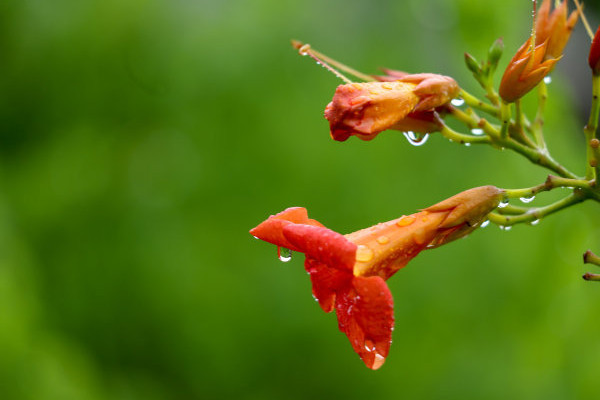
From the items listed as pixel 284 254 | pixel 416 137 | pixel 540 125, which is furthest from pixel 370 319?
pixel 540 125

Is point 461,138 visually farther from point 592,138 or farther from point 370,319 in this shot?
point 370,319

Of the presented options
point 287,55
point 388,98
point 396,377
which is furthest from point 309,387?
point 388,98

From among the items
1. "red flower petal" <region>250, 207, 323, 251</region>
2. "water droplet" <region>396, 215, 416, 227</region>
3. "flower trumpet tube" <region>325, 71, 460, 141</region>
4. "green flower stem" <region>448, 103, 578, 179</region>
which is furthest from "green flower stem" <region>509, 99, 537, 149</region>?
"red flower petal" <region>250, 207, 323, 251</region>

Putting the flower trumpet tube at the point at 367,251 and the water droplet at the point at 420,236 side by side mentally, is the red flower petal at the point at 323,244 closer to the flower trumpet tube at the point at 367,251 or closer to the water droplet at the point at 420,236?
the flower trumpet tube at the point at 367,251

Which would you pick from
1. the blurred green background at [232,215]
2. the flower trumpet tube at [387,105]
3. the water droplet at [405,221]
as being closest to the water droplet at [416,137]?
the flower trumpet tube at [387,105]

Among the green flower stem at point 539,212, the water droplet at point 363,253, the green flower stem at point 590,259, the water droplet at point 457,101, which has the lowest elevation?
the green flower stem at point 590,259

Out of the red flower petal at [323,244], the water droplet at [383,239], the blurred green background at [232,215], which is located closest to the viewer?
the red flower petal at [323,244]
